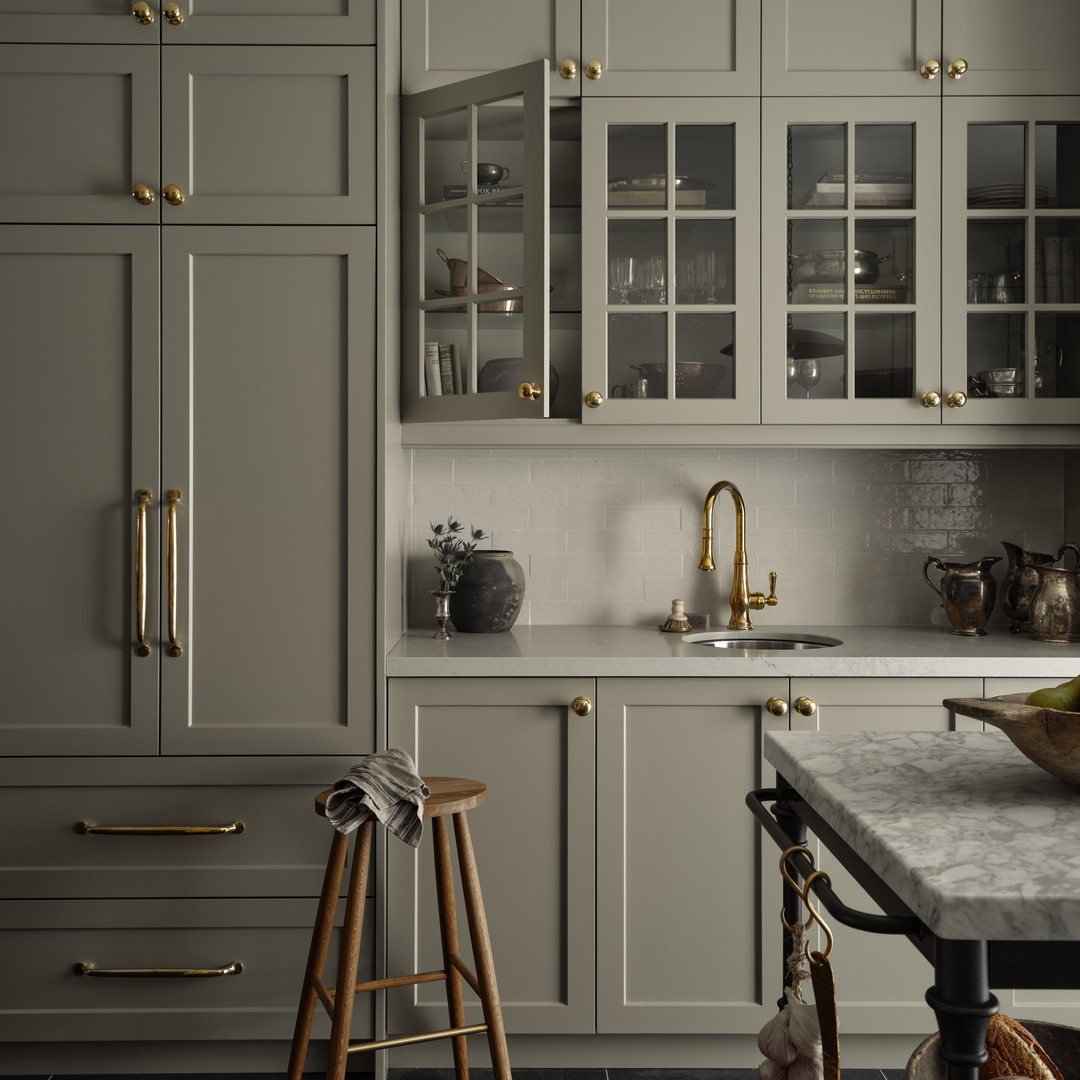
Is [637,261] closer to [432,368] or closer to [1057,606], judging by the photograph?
[432,368]

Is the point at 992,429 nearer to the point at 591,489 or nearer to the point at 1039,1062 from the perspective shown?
the point at 591,489

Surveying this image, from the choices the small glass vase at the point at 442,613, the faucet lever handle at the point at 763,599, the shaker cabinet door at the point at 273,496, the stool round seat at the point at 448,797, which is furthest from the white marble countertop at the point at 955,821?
the faucet lever handle at the point at 763,599

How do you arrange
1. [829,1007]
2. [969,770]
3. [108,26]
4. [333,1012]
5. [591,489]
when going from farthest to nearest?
[591,489], [108,26], [333,1012], [969,770], [829,1007]

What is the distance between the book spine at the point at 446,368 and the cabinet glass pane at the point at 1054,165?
155 cm

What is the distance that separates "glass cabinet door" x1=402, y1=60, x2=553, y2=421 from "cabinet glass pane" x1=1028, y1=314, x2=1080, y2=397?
4.15 feet

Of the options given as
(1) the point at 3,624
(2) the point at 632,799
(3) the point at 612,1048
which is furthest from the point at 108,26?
(3) the point at 612,1048

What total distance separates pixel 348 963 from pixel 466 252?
1.64 m

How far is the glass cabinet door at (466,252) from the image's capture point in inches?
95.1

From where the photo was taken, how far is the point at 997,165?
2.55 meters

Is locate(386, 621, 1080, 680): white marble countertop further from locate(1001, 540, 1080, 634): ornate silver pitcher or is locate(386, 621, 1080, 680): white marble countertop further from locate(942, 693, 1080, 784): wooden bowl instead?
locate(942, 693, 1080, 784): wooden bowl

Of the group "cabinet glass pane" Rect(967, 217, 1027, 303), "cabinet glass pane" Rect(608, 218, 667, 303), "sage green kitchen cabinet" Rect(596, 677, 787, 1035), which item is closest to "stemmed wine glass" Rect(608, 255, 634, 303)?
"cabinet glass pane" Rect(608, 218, 667, 303)

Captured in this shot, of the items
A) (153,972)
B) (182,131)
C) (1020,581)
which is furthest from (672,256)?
(153,972)

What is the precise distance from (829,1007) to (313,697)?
1.49 m

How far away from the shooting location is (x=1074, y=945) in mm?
873
